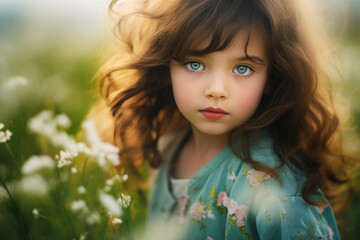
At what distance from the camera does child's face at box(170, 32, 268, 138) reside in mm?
1109

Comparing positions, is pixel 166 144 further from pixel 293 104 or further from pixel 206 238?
pixel 293 104

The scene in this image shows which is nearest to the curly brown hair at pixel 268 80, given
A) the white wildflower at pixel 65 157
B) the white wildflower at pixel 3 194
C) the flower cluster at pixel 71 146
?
the flower cluster at pixel 71 146

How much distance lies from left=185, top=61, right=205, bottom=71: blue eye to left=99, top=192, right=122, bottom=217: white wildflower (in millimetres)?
498

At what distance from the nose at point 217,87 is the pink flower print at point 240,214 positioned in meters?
0.36

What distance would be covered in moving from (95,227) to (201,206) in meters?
0.44

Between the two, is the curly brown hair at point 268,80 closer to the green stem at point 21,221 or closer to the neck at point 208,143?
the neck at point 208,143

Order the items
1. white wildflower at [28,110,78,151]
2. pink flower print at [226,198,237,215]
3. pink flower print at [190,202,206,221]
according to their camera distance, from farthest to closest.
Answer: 1. pink flower print at [190,202,206,221]
2. pink flower print at [226,198,237,215]
3. white wildflower at [28,110,78,151]

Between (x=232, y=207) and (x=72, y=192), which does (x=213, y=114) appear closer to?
(x=232, y=207)

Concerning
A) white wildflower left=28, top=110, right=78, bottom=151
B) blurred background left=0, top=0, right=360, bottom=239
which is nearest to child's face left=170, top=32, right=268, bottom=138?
white wildflower left=28, top=110, right=78, bottom=151

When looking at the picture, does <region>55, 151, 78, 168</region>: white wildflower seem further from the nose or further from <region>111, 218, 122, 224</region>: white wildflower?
the nose

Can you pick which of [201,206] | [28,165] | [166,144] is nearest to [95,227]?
[28,165]

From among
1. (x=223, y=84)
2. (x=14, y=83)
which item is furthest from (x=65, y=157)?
(x=223, y=84)

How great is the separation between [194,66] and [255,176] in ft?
1.36

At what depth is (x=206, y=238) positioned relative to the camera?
1282 millimetres
